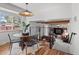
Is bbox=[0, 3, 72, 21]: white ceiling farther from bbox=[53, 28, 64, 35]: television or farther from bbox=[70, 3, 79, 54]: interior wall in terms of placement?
bbox=[53, 28, 64, 35]: television

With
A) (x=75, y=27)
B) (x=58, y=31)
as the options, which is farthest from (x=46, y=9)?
(x=75, y=27)

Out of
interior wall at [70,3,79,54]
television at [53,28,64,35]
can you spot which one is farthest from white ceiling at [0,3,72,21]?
television at [53,28,64,35]

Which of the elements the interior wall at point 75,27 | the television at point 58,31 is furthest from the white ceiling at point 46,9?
the television at point 58,31

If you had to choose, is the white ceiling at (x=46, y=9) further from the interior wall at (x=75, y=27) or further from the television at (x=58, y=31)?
the television at (x=58, y=31)

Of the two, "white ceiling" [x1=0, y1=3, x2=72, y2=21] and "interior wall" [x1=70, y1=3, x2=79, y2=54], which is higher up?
"white ceiling" [x1=0, y1=3, x2=72, y2=21]

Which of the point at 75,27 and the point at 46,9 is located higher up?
the point at 46,9

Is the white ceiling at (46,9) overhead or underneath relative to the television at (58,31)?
overhead

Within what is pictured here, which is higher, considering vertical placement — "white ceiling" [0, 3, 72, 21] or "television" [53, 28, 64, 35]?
"white ceiling" [0, 3, 72, 21]

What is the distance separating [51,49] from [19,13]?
2.81 feet

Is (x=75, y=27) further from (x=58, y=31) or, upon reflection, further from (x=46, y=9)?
(x=46, y=9)

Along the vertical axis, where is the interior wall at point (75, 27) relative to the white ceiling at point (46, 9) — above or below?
below

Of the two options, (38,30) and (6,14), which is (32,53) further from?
(6,14)

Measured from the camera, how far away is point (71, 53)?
2023 millimetres
